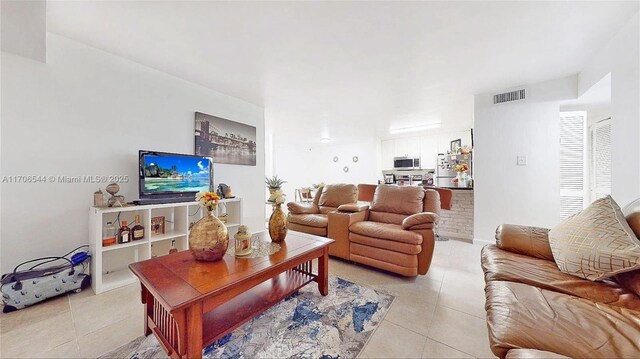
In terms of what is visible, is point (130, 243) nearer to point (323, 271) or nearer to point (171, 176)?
point (171, 176)

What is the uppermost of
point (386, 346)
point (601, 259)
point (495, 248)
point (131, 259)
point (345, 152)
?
point (345, 152)

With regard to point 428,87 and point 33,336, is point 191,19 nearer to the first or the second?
point 33,336

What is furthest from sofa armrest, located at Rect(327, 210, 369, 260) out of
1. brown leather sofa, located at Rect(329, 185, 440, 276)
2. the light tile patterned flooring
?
the light tile patterned flooring

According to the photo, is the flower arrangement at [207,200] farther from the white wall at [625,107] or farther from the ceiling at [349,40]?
the white wall at [625,107]

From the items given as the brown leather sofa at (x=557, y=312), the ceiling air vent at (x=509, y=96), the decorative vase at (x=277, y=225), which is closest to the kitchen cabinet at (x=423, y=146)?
the ceiling air vent at (x=509, y=96)

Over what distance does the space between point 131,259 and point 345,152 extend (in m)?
6.20

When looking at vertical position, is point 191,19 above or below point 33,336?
above

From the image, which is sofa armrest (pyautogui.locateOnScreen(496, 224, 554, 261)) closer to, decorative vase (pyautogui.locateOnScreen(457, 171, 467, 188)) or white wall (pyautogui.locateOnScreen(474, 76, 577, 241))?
white wall (pyautogui.locateOnScreen(474, 76, 577, 241))

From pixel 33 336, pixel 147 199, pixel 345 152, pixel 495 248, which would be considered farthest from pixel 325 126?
pixel 33 336

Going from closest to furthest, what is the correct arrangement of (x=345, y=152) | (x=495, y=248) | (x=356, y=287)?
(x=495, y=248), (x=356, y=287), (x=345, y=152)

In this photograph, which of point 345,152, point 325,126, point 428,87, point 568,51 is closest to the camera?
point 568,51

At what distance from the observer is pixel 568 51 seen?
228 cm

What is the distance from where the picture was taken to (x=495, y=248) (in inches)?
70.1

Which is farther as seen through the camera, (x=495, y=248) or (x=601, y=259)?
(x=495, y=248)
